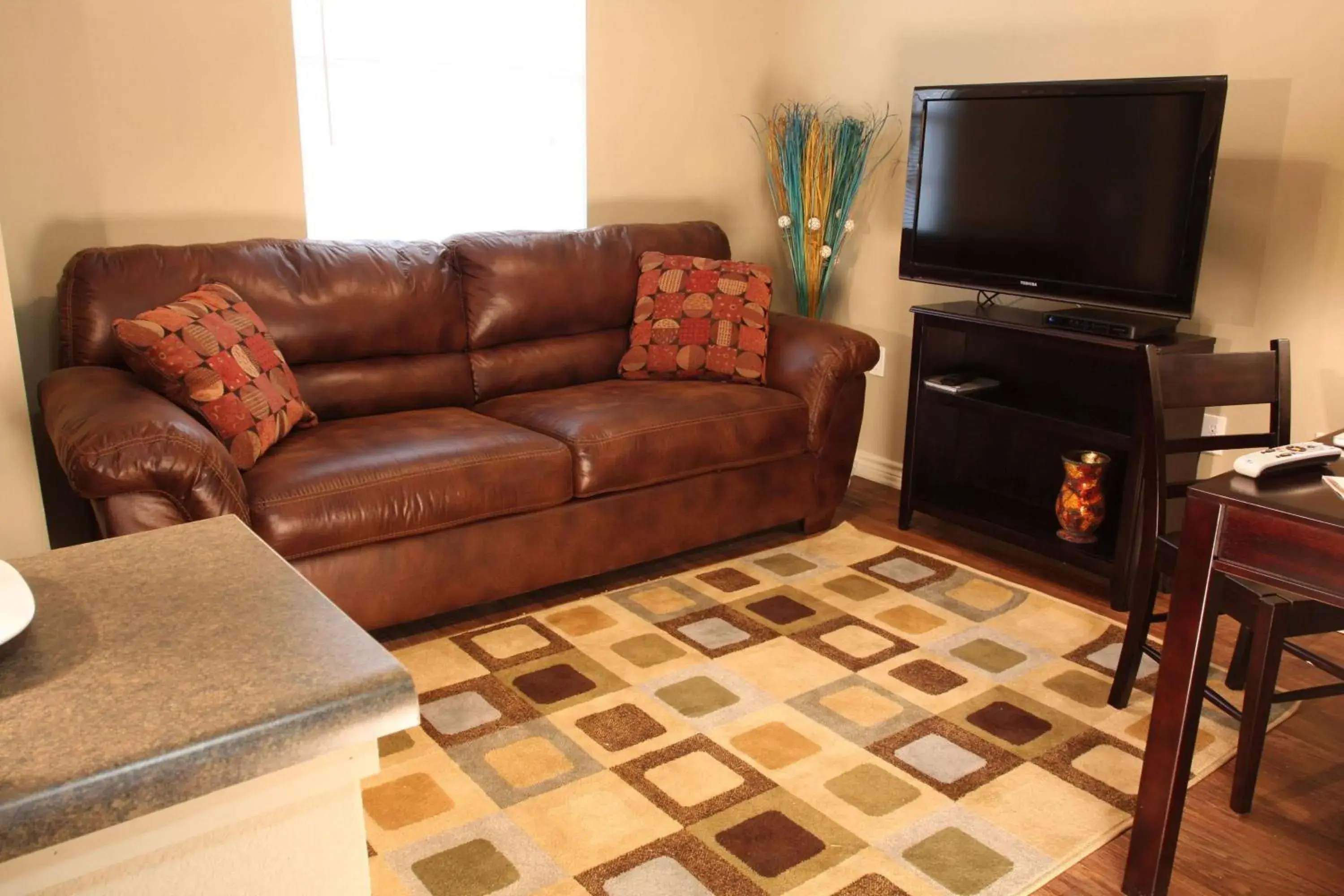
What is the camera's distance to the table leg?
173 cm

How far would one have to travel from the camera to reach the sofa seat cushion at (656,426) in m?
3.02

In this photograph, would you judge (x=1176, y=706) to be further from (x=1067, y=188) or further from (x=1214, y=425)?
(x=1067, y=188)

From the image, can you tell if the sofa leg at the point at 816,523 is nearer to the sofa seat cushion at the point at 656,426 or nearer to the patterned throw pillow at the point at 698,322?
the sofa seat cushion at the point at 656,426

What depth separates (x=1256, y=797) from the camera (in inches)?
87.4

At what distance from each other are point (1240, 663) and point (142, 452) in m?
2.55

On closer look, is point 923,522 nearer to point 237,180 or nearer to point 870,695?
point 870,695

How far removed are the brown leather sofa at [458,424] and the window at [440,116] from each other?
35 centimetres

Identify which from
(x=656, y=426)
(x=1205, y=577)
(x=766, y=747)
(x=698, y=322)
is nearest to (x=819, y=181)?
(x=698, y=322)

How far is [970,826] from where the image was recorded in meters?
2.11

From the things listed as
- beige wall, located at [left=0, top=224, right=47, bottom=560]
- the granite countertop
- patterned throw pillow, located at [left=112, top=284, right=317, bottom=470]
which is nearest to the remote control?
A: the granite countertop

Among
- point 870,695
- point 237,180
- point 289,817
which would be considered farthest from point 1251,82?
point 289,817

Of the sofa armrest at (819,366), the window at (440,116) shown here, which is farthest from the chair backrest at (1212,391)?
the window at (440,116)

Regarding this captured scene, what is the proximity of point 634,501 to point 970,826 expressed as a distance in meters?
1.37

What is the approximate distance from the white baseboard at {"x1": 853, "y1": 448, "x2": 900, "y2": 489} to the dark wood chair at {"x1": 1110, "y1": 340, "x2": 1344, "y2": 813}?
6.12 ft
